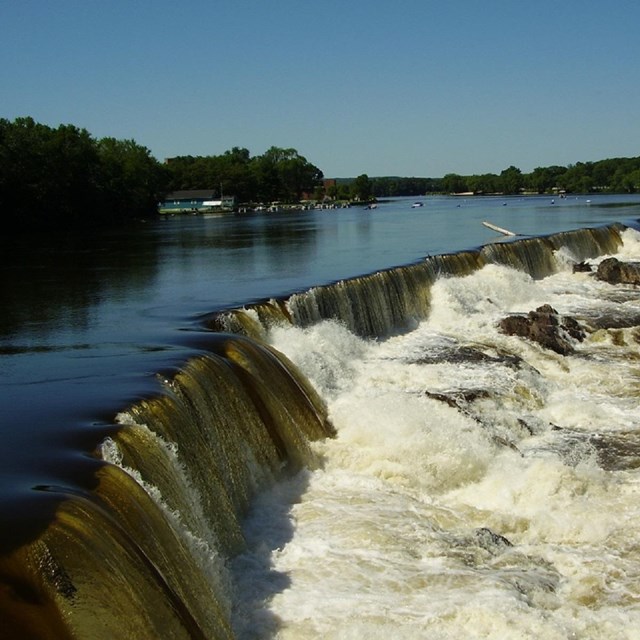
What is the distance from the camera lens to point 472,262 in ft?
93.5

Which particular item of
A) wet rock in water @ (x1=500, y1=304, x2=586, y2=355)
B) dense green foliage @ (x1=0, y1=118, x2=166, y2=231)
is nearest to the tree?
dense green foliage @ (x1=0, y1=118, x2=166, y2=231)

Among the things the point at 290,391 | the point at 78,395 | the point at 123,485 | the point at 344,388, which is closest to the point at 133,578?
the point at 123,485

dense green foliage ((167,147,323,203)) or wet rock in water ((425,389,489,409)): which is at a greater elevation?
dense green foliage ((167,147,323,203))

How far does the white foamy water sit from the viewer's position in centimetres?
793

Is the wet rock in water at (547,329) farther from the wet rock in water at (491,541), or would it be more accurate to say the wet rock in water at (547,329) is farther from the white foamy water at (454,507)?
the wet rock in water at (491,541)

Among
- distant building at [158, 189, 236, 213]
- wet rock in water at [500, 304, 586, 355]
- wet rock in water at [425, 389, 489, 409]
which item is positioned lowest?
wet rock in water at [425, 389, 489, 409]

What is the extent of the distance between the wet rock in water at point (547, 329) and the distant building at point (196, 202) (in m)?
92.9

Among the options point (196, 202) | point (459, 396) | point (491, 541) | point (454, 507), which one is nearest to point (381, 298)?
point (459, 396)

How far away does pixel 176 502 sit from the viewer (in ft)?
26.2

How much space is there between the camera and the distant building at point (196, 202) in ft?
377

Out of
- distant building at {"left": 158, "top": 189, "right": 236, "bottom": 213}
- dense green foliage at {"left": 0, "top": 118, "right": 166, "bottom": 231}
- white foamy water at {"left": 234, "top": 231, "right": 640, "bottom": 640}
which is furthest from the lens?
distant building at {"left": 158, "top": 189, "right": 236, "bottom": 213}

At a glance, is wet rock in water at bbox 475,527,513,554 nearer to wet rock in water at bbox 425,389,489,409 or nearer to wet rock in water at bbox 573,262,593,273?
wet rock in water at bbox 425,389,489,409

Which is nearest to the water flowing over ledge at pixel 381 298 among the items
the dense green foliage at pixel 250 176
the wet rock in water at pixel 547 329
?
the wet rock in water at pixel 547 329

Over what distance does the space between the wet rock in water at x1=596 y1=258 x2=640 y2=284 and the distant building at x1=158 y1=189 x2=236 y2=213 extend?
3360 inches
